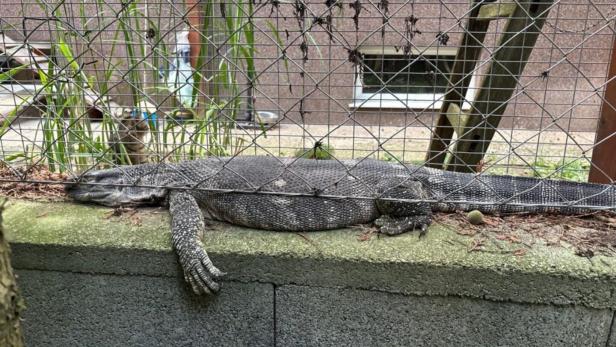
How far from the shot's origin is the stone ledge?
2.18 meters

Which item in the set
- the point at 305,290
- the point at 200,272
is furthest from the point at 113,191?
the point at 305,290

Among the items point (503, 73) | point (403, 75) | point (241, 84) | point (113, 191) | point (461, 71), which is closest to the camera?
point (113, 191)

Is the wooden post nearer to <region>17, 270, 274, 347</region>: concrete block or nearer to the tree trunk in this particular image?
<region>17, 270, 274, 347</region>: concrete block

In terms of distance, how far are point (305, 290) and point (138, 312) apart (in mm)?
866

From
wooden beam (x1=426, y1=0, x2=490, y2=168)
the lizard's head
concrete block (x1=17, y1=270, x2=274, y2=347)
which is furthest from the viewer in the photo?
wooden beam (x1=426, y1=0, x2=490, y2=168)

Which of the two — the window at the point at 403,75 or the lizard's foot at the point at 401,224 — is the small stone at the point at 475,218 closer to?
the lizard's foot at the point at 401,224

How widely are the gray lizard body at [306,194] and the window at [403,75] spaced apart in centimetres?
44

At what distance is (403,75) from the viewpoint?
17.0ft

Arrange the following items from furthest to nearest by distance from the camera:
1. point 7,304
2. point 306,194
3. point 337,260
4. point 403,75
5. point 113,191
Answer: point 403,75, point 113,191, point 306,194, point 337,260, point 7,304

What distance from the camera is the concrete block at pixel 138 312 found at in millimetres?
2406

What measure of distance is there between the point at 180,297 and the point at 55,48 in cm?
196

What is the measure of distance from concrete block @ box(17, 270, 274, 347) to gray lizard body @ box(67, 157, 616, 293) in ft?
0.60

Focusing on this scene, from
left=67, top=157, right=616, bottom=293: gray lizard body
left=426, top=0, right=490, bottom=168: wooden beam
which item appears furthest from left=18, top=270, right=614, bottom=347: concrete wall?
left=426, top=0, right=490, bottom=168: wooden beam

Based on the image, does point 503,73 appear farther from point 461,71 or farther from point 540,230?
point 540,230
